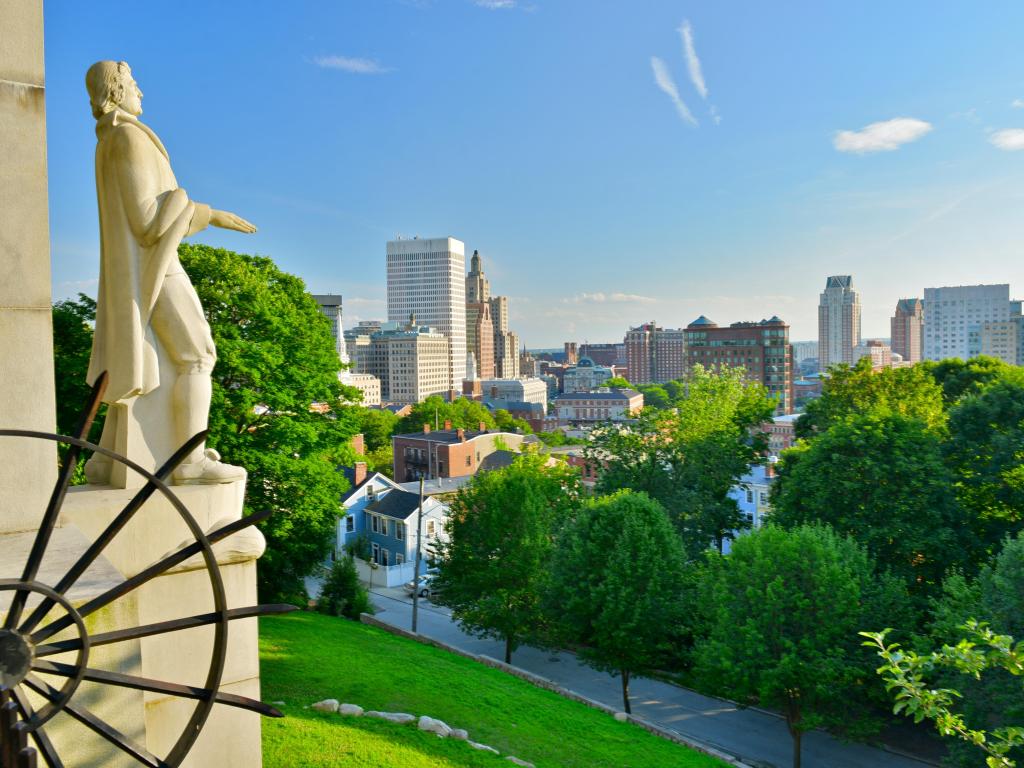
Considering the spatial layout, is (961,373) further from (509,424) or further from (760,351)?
(760,351)

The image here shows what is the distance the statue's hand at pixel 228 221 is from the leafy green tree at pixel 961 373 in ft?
134

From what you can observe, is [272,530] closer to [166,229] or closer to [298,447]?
[298,447]

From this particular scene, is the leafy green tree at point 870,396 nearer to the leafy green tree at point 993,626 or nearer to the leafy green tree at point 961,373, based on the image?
the leafy green tree at point 961,373

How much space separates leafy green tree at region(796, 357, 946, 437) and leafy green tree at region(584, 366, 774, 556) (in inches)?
126

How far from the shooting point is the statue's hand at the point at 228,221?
671 centimetres

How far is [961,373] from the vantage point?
1656 inches

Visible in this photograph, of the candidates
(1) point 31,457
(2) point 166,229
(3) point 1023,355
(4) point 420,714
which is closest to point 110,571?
(1) point 31,457

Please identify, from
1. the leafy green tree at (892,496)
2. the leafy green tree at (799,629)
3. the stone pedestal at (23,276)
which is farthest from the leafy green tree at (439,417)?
the stone pedestal at (23,276)

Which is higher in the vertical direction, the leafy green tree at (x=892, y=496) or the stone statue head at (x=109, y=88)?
the stone statue head at (x=109, y=88)

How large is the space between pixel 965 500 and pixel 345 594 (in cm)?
2287

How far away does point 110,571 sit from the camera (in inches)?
153

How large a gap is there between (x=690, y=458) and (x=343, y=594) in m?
16.0

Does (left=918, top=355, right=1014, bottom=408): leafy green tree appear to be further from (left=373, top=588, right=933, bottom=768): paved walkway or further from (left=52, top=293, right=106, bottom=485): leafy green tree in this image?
(left=52, top=293, right=106, bottom=485): leafy green tree

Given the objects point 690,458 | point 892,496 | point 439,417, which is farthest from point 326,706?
point 439,417
